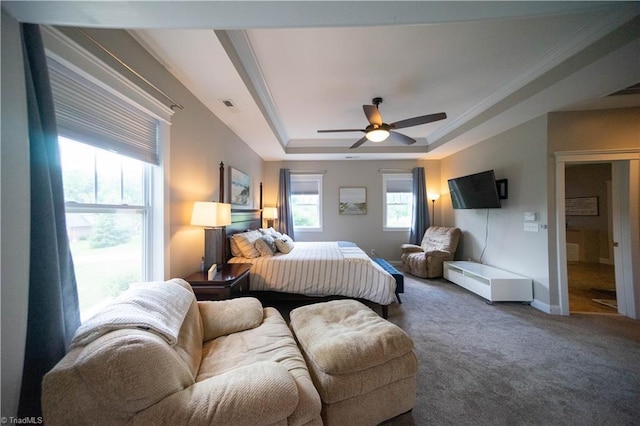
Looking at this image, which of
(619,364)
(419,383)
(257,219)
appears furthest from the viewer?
(257,219)

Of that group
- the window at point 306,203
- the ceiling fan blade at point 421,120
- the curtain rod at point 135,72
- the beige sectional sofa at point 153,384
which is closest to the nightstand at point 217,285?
the beige sectional sofa at point 153,384

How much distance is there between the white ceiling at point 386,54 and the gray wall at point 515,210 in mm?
289

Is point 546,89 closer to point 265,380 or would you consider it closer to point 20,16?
point 265,380

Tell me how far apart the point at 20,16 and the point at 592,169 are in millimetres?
8870

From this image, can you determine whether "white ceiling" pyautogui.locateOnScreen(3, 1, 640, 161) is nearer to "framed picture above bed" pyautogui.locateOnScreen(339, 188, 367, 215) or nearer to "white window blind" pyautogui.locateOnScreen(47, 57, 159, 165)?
"white window blind" pyautogui.locateOnScreen(47, 57, 159, 165)

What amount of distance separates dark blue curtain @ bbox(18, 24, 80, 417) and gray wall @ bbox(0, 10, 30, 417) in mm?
26

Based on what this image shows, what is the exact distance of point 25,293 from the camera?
3.05 feet

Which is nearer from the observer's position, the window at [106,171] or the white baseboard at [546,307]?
the window at [106,171]

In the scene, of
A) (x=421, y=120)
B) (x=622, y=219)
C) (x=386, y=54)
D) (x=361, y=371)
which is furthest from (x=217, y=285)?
(x=622, y=219)

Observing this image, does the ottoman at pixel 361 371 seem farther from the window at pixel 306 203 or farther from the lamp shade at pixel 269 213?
the window at pixel 306 203

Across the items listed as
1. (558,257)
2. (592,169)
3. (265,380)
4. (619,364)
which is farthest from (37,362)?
(592,169)

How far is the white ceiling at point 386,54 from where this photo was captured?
93 centimetres

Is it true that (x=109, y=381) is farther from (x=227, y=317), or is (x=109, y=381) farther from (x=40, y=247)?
(x=227, y=317)

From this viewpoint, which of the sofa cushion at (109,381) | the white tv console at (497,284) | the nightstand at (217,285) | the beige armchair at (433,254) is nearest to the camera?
the sofa cushion at (109,381)
